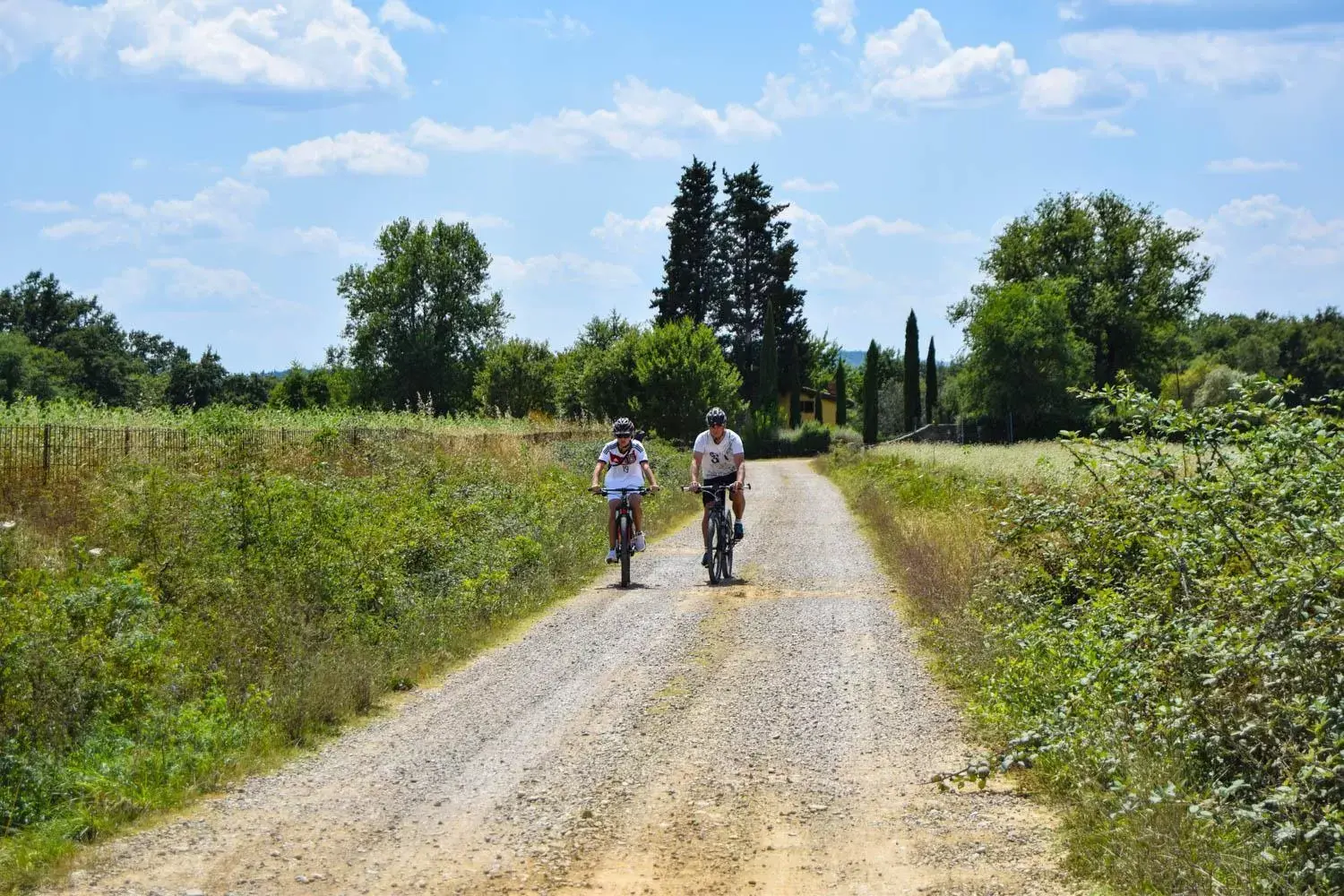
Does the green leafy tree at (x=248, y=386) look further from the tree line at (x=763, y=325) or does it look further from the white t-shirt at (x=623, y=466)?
the white t-shirt at (x=623, y=466)

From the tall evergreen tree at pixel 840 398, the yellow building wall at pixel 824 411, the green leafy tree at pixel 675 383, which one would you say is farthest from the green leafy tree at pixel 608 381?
the tall evergreen tree at pixel 840 398

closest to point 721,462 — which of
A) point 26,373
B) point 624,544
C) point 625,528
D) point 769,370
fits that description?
point 625,528

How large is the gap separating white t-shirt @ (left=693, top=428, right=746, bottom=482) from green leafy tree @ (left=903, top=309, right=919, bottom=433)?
6980 cm

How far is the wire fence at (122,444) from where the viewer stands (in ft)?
62.4

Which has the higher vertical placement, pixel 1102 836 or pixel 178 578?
pixel 178 578

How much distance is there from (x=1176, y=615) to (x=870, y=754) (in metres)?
2.04

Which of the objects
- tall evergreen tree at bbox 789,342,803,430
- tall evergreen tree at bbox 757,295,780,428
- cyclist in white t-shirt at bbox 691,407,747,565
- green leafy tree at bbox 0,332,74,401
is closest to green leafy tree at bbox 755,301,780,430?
A: tall evergreen tree at bbox 757,295,780,428

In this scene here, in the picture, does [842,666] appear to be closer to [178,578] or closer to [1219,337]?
[178,578]

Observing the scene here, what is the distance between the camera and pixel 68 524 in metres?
16.1

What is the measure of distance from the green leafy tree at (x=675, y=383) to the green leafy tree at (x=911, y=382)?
81.8 feet

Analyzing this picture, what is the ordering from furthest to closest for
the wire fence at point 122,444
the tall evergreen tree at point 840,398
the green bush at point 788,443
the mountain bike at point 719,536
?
the tall evergreen tree at point 840,398 → the green bush at point 788,443 → the wire fence at point 122,444 → the mountain bike at point 719,536

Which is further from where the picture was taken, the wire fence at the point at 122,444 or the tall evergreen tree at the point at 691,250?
the tall evergreen tree at the point at 691,250

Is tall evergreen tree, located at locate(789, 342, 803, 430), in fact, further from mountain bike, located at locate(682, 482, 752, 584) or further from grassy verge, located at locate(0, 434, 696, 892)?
mountain bike, located at locate(682, 482, 752, 584)

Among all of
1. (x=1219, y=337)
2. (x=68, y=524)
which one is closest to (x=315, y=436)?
(x=68, y=524)
